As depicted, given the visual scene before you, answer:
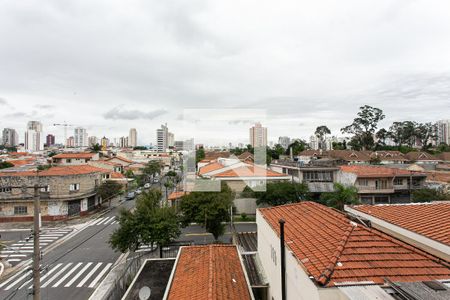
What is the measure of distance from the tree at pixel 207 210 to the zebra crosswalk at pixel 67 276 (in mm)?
5371

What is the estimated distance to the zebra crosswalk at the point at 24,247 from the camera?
52.5 ft

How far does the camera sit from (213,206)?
1672 cm

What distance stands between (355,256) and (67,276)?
46.4ft

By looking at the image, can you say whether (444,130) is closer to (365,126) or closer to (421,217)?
(365,126)

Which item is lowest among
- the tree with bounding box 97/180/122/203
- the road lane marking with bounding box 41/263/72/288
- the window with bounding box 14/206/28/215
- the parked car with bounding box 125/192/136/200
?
the road lane marking with bounding box 41/263/72/288

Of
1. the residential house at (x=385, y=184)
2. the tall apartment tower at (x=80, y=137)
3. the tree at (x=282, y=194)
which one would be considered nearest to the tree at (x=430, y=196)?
the residential house at (x=385, y=184)

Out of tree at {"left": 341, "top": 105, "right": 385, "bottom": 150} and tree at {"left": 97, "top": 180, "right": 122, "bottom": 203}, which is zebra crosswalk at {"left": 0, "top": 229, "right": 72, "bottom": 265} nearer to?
tree at {"left": 97, "top": 180, "right": 122, "bottom": 203}

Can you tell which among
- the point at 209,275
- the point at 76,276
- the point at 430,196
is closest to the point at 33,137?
the point at 76,276

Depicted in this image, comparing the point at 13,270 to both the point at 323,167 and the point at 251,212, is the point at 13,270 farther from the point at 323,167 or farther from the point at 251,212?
the point at 323,167

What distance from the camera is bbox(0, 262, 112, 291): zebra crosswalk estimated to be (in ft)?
40.8

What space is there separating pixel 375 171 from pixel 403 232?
72.0 ft

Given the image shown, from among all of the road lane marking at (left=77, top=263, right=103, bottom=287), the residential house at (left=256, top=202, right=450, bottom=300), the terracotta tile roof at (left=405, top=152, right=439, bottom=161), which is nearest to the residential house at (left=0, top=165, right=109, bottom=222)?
the road lane marking at (left=77, top=263, right=103, bottom=287)

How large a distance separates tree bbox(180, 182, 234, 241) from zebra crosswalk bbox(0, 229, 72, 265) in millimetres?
9880

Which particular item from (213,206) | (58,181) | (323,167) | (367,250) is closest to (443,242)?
(367,250)
